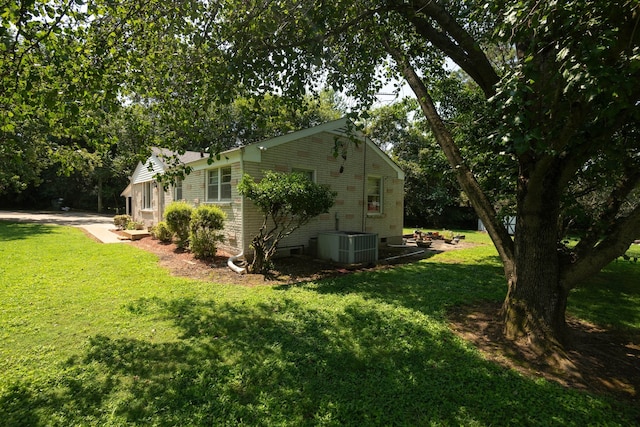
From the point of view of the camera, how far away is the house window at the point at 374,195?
12492mm

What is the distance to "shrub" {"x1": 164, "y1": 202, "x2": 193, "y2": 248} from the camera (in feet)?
34.6

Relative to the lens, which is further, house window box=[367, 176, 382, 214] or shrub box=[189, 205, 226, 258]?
house window box=[367, 176, 382, 214]

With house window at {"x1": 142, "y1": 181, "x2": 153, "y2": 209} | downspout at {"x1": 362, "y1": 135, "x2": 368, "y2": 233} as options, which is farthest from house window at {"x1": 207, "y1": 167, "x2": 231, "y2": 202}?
house window at {"x1": 142, "y1": 181, "x2": 153, "y2": 209}

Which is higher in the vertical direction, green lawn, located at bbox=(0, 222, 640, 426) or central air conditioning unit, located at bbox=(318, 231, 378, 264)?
central air conditioning unit, located at bbox=(318, 231, 378, 264)

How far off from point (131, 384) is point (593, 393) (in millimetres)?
4539

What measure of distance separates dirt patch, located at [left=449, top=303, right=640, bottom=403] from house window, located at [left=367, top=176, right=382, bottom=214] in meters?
7.82

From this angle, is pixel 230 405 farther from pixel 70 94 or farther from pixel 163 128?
pixel 163 128

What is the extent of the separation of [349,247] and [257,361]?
582cm

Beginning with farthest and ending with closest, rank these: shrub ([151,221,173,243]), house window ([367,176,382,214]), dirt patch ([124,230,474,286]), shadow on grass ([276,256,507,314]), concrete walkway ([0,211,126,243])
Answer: concrete walkway ([0,211,126,243]), house window ([367,176,382,214]), shrub ([151,221,173,243]), dirt patch ([124,230,474,286]), shadow on grass ([276,256,507,314])

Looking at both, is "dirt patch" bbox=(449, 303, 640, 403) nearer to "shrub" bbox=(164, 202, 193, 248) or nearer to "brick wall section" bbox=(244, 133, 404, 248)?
"brick wall section" bbox=(244, 133, 404, 248)

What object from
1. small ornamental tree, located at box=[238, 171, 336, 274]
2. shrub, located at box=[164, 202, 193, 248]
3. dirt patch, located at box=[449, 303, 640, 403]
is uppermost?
small ornamental tree, located at box=[238, 171, 336, 274]

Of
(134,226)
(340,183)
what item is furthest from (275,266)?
(134,226)

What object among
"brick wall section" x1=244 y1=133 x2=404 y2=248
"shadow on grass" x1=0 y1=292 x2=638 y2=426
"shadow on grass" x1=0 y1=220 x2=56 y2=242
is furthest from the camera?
"shadow on grass" x1=0 y1=220 x2=56 y2=242

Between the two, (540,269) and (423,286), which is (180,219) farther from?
(540,269)
